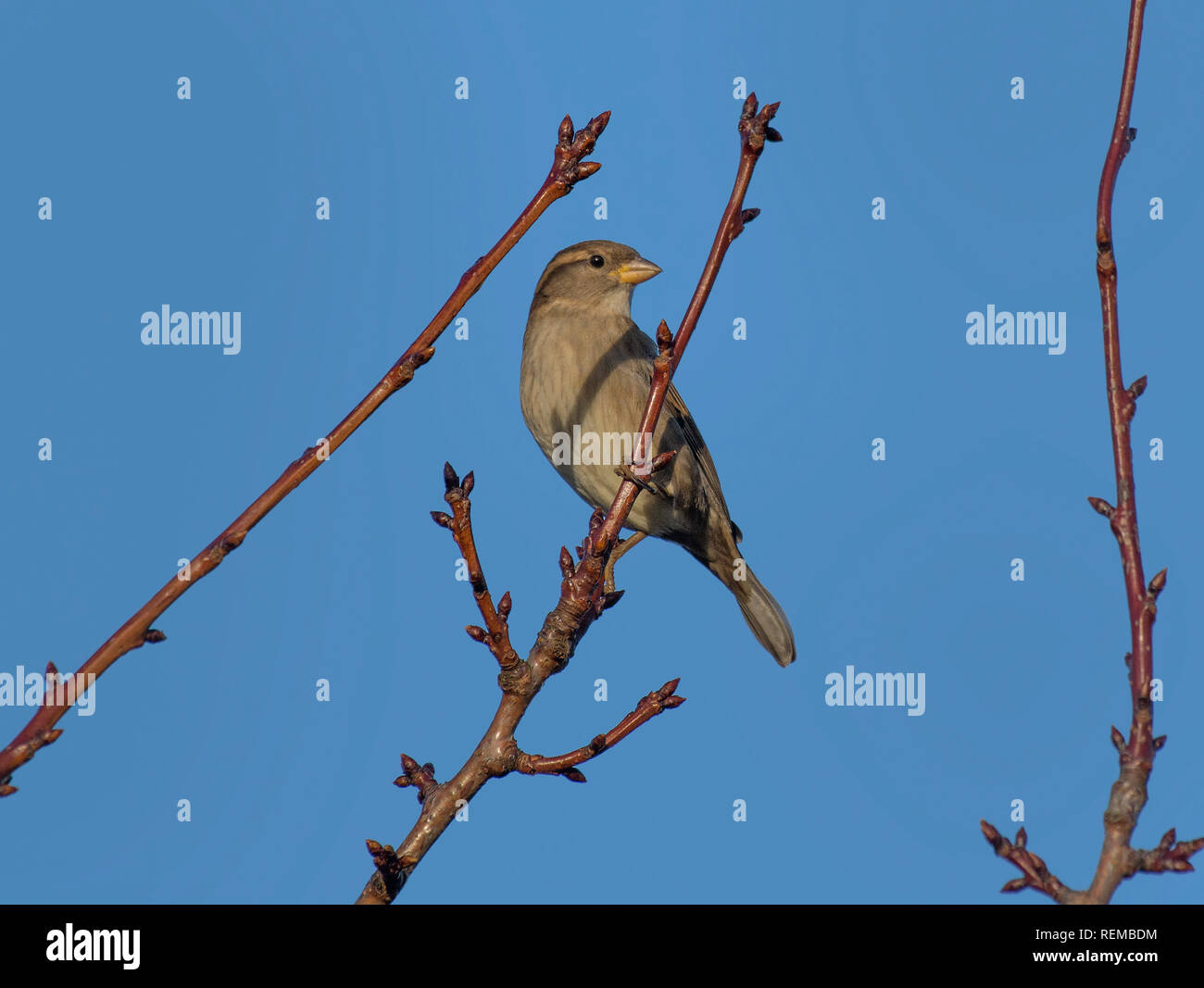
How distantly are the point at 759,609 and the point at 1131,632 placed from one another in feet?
20.3

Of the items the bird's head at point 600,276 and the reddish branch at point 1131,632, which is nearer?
the reddish branch at point 1131,632

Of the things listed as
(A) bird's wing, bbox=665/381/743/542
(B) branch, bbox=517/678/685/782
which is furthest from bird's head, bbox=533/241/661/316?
(B) branch, bbox=517/678/685/782

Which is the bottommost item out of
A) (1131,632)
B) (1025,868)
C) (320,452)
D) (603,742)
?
(1025,868)

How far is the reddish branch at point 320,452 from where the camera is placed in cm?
268

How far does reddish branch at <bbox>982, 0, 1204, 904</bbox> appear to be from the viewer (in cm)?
258

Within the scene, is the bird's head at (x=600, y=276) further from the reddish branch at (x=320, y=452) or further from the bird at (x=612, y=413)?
the reddish branch at (x=320, y=452)

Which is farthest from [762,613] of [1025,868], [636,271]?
[1025,868]

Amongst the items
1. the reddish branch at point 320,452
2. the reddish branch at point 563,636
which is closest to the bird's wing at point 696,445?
the reddish branch at point 563,636

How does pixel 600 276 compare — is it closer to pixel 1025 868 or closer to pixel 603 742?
pixel 603 742

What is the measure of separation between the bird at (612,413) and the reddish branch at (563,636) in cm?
408

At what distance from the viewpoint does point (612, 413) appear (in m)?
8.25

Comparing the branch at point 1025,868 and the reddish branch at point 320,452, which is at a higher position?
the reddish branch at point 320,452

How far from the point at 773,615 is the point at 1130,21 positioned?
6.41 m

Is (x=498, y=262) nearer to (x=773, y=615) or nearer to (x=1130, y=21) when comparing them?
(x=1130, y=21)
